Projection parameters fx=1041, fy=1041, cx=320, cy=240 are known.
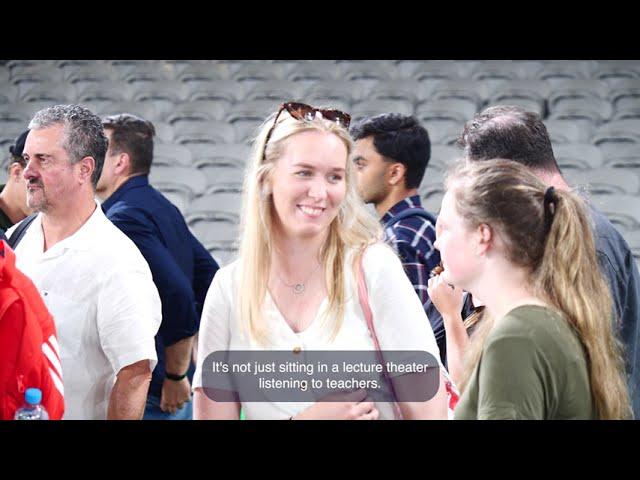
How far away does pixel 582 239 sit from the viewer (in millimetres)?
2025

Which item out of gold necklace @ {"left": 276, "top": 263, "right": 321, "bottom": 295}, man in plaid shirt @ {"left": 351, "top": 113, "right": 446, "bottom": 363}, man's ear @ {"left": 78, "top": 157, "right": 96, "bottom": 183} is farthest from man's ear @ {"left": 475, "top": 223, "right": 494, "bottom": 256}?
man's ear @ {"left": 78, "top": 157, "right": 96, "bottom": 183}

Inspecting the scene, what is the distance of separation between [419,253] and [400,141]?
46cm

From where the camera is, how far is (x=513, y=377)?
185 cm

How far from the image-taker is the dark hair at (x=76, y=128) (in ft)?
8.77

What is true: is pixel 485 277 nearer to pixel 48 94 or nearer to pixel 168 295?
pixel 168 295

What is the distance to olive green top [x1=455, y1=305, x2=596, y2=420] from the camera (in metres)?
1.85

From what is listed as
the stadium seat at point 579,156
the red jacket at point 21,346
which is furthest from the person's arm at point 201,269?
the stadium seat at point 579,156

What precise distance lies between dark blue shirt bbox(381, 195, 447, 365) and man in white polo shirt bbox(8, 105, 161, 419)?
68 cm

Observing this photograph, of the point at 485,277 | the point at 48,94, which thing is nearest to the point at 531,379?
the point at 485,277

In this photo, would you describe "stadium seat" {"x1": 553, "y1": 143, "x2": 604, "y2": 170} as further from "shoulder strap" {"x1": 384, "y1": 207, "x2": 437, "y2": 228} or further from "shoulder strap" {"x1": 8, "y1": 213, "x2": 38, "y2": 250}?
"shoulder strap" {"x1": 8, "y1": 213, "x2": 38, "y2": 250}

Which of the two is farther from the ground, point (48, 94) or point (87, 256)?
point (48, 94)

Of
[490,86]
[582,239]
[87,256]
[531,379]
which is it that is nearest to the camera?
[531,379]

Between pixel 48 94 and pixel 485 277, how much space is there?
8.72 feet
